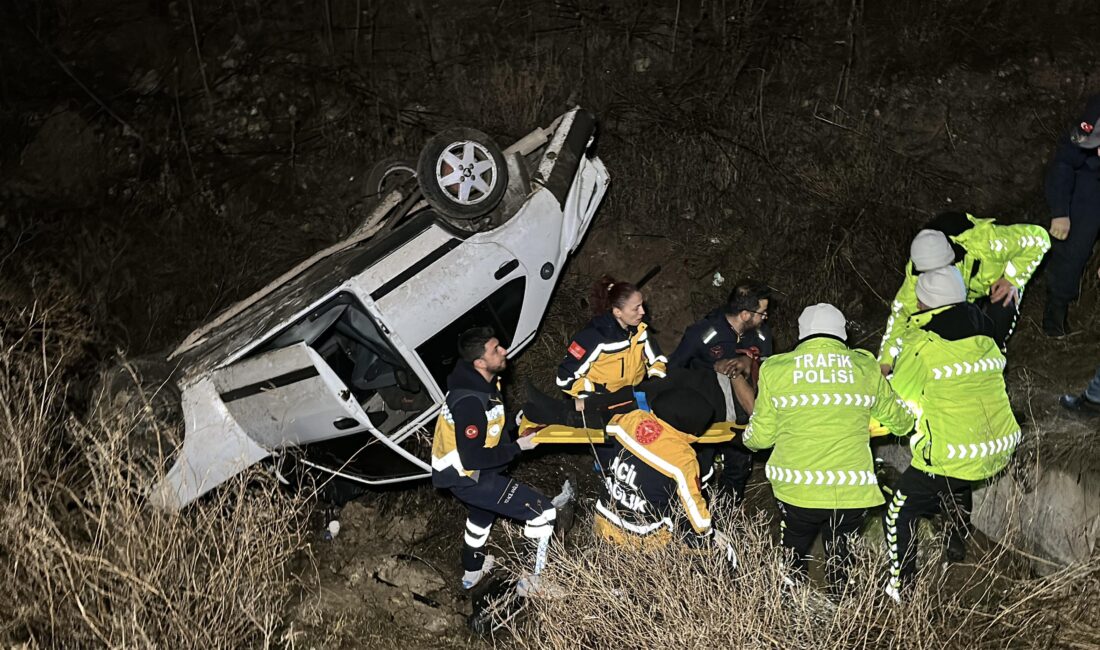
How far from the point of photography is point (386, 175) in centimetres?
895

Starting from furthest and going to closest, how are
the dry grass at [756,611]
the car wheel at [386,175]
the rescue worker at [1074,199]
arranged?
the car wheel at [386,175] < the rescue worker at [1074,199] < the dry grass at [756,611]

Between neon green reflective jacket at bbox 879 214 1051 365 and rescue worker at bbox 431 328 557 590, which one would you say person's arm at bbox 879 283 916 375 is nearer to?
neon green reflective jacket at bbox 879 214 1051 365

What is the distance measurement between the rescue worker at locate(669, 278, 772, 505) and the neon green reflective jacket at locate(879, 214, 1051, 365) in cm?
76

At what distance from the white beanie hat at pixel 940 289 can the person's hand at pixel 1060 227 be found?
172 cm

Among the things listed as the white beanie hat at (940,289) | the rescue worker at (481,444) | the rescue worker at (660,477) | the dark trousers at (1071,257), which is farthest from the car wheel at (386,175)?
the dark trousers at (1071,257)

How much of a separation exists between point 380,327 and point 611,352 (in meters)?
1.50

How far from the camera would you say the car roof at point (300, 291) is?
6.50m

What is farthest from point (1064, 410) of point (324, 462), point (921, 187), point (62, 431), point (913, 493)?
point (62, 431)

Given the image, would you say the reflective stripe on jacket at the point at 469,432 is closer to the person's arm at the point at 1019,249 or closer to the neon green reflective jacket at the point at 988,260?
the neon green reflective jacket at the point at 988,260

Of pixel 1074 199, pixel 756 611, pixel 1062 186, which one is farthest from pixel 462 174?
pixel 1074 199

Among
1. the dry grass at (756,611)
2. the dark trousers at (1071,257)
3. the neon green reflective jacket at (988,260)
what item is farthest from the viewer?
the dark trousers at (1071,257)

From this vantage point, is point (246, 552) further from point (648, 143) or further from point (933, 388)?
point (648, 143)

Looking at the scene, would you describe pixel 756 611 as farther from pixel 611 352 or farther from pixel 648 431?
pixel 611 352

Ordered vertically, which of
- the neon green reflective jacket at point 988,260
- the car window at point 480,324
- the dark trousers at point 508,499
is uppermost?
the neon green reflective jacket at point 988,260
